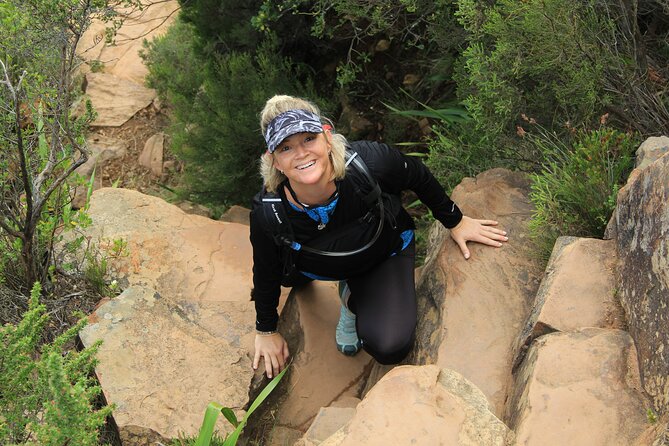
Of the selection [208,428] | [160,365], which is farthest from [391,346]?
[160,365]

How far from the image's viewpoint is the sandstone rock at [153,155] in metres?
8.02

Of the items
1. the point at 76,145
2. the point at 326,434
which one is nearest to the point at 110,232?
the point at 76,145

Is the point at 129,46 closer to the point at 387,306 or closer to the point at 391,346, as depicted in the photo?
the point at 387,306

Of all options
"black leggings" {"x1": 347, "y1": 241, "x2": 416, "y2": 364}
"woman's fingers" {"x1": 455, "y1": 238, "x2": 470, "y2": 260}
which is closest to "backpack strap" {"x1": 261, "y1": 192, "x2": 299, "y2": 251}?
"black leggings" {"x1": 347, "y1": 241, "x2": 416, "y2": 364}

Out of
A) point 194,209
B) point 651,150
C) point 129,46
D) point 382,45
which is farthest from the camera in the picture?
point 129,46

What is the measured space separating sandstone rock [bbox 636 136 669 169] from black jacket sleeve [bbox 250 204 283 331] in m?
1.88

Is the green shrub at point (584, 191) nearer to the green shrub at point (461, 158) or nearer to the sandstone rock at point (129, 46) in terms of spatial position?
the green shrub at point (461, 158)

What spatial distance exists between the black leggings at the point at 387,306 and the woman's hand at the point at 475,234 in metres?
0.30

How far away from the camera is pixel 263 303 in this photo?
358 centimetres

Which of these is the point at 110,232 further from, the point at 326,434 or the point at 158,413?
the point at 326,434

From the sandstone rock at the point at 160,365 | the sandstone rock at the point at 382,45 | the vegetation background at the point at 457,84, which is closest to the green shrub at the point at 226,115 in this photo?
the vegetation background at the point at 457,84

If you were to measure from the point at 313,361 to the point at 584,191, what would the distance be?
1.77 m

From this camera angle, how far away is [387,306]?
3.55m

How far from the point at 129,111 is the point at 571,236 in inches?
253
